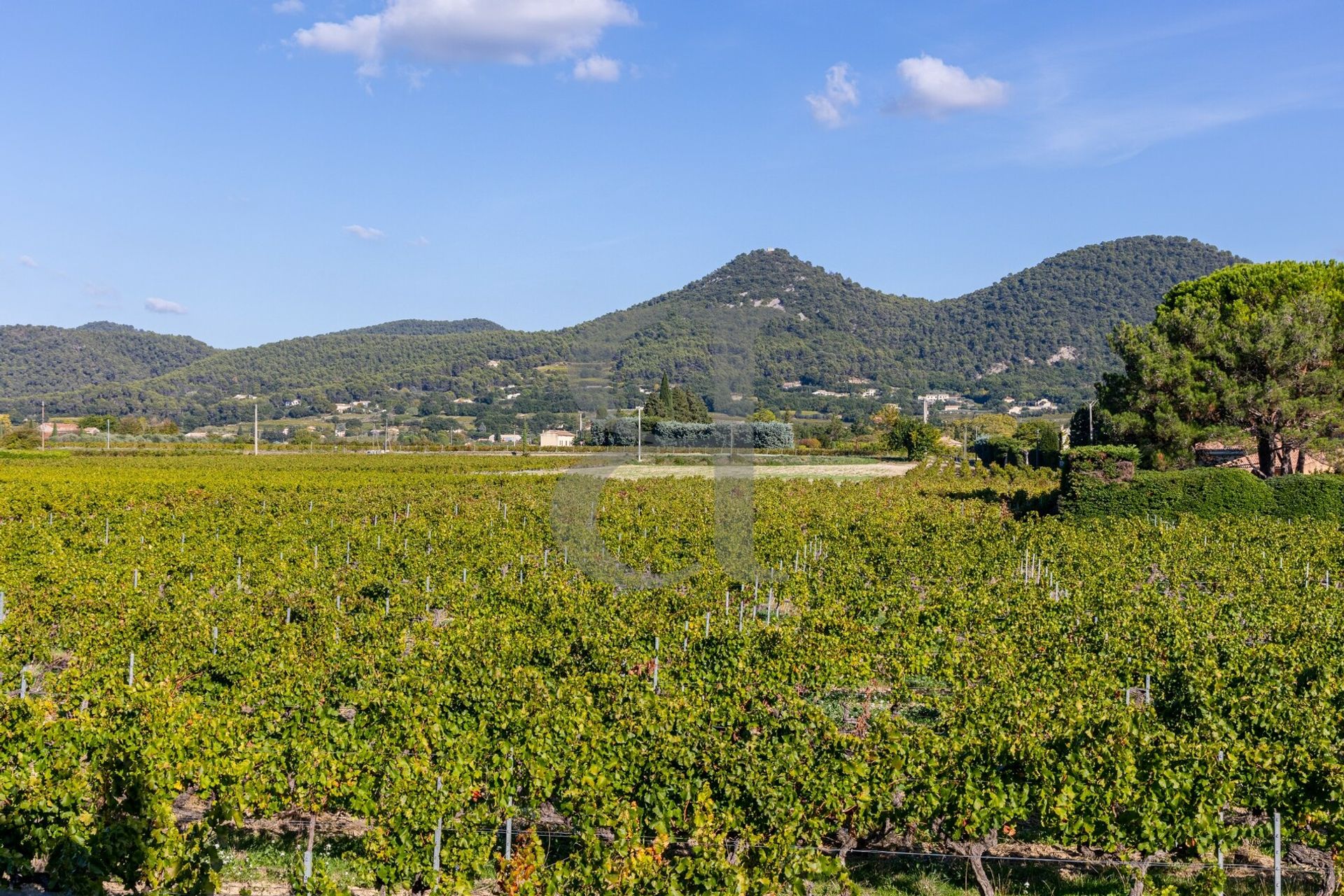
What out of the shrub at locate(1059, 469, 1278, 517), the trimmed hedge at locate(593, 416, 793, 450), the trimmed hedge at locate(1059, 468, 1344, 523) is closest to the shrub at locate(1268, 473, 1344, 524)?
the trimmed hedge at locate(1059, 468, 1344, 523)

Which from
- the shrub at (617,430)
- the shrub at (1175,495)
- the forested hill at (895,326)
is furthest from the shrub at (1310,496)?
the shrub at (617,430)

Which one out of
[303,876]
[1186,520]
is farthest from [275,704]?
[1186,520]

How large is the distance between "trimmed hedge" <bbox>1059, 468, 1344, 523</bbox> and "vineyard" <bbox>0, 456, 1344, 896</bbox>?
956 centimetres

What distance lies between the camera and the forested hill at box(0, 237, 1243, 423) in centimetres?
1260

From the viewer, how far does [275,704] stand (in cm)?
1070

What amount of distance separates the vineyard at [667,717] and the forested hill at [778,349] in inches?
144

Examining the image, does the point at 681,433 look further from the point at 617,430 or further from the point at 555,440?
the point at 555,440

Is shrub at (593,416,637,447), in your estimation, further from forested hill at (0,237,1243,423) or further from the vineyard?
the vineyard

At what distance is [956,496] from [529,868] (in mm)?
34811

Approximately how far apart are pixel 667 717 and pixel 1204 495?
86.8 ft

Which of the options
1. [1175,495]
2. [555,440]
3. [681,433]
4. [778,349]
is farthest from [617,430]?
[555,440]

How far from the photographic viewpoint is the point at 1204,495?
31453mm

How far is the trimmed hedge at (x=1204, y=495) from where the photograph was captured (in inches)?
1233

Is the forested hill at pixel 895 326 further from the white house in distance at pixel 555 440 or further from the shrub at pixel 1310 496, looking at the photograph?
the white house in distance at pixel 555 440
